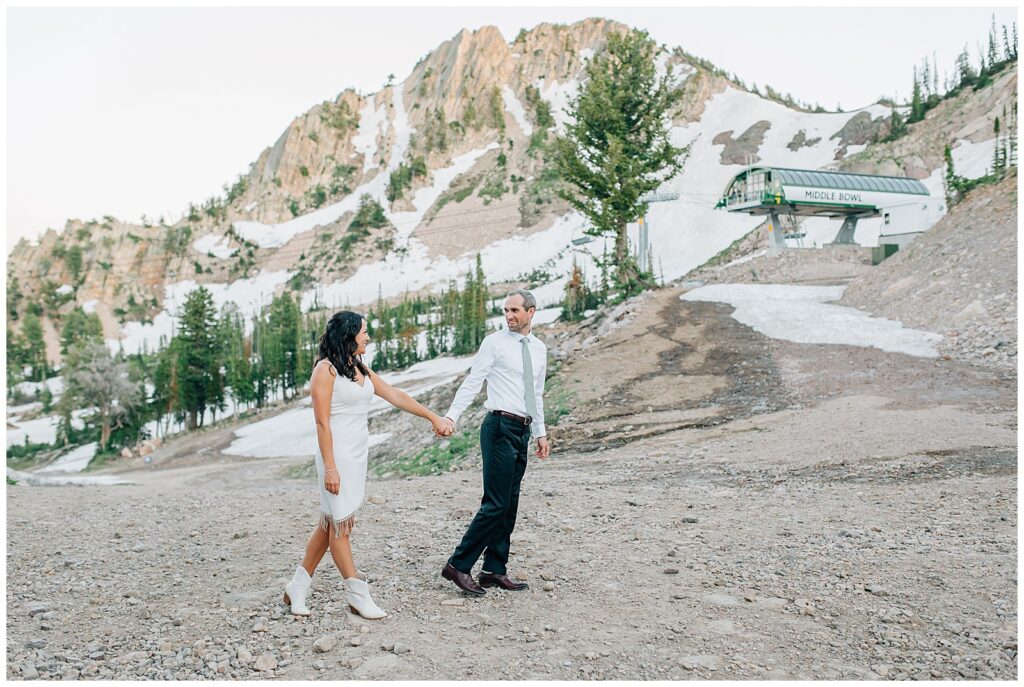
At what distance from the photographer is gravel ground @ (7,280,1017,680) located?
4832mm

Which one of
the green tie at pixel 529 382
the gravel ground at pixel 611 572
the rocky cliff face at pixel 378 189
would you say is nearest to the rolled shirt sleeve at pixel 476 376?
the green tie at pixel 529 382

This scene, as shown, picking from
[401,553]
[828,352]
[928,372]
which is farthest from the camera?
[828,352]

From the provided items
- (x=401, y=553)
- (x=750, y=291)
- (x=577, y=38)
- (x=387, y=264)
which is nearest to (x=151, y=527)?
(x=401, y=553)

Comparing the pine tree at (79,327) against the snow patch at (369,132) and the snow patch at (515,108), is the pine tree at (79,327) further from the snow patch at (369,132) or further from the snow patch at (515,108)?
the snow patch at (515,108)

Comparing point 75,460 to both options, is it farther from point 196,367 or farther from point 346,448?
point 346,448

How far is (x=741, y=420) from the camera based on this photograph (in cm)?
1691

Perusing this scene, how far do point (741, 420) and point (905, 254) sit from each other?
15714 mm

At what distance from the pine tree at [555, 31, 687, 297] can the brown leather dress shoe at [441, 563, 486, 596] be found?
2730 cm

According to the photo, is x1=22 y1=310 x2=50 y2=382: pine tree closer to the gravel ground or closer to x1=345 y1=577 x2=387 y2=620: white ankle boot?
the gravel ground

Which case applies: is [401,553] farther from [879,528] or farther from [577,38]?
[577,38]

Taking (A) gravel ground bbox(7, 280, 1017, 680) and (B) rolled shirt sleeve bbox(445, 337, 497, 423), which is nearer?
(A) gravel ground bbox(7, 280, 1017, 680)

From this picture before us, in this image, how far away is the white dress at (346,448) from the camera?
17.0ft

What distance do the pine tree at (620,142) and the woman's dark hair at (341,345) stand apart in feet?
90.7

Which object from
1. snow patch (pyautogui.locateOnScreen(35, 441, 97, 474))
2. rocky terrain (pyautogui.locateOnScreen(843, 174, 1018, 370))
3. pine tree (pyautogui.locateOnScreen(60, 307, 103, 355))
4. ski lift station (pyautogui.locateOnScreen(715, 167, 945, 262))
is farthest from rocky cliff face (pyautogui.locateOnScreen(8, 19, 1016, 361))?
rocky terrain (pyautogui.locateOnScreen(843, 174, 1018, 370))
